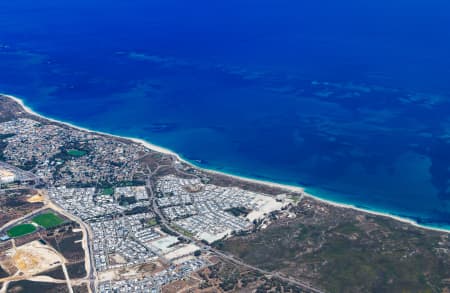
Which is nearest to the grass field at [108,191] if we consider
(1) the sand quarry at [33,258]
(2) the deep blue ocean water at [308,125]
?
(1) the sand quarry at [33,258]

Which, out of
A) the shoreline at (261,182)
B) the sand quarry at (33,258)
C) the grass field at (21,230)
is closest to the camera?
the sand quarry at (33,258)

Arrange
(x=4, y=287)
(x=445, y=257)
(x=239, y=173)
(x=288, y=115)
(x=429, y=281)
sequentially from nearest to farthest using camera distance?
(x=4, y=287) < (x=429, y=281) < (x=445, y=257) < (x=239, y=173) < (x=288, y=115)

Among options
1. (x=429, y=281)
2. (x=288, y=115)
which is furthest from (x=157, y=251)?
(x=288, y=115)

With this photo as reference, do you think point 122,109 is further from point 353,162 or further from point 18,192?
point 353,162

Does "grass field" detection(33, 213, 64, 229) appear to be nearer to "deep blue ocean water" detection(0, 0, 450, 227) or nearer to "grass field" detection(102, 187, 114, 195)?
"grass field" detection(102, 187, 114, 195)

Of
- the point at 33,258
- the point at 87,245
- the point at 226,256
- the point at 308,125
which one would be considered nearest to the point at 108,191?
the point at 87,245

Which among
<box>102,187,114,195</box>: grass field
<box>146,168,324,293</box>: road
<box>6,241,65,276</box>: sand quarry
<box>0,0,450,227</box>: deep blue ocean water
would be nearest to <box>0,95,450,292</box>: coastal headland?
<box>146,168,324,293</box>: road

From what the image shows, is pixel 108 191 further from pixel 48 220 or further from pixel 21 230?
pixel 21 230

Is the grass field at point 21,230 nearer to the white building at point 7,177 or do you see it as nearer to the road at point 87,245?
the road at point 87,245
